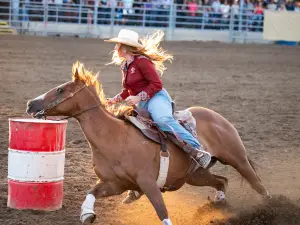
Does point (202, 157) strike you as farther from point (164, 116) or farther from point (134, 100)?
point (134, 100)

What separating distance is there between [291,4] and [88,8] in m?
10.1

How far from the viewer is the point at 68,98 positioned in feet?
20.4

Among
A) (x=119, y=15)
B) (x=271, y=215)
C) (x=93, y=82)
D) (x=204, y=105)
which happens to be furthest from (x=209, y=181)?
(x=119, y=15)

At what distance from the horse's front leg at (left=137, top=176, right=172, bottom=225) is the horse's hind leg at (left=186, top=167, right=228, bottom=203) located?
4.14 feet

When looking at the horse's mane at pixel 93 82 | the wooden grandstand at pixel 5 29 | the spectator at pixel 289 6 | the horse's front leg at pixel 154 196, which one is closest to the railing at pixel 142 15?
the wooden grandstand at pixel 5 29

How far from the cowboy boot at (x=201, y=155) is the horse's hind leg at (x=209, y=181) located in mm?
578

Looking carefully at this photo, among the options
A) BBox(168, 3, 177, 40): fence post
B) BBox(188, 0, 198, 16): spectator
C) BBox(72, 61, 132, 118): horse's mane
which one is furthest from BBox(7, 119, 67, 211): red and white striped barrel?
BBox(188, 0, 198, 16): spectator

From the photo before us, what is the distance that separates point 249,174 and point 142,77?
1810 mm

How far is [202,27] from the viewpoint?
2733 cm

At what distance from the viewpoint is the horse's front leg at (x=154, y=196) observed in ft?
19.9

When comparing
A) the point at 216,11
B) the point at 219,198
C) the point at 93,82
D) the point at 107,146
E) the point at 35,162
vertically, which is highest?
the point at 216,11

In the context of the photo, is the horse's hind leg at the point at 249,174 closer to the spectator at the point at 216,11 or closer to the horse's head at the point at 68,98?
the horse's head at the point at 68,98

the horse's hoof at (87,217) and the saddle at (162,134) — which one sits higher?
the saddle at (162,134)

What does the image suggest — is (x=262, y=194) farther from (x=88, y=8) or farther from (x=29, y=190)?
(x=88, y=8)
